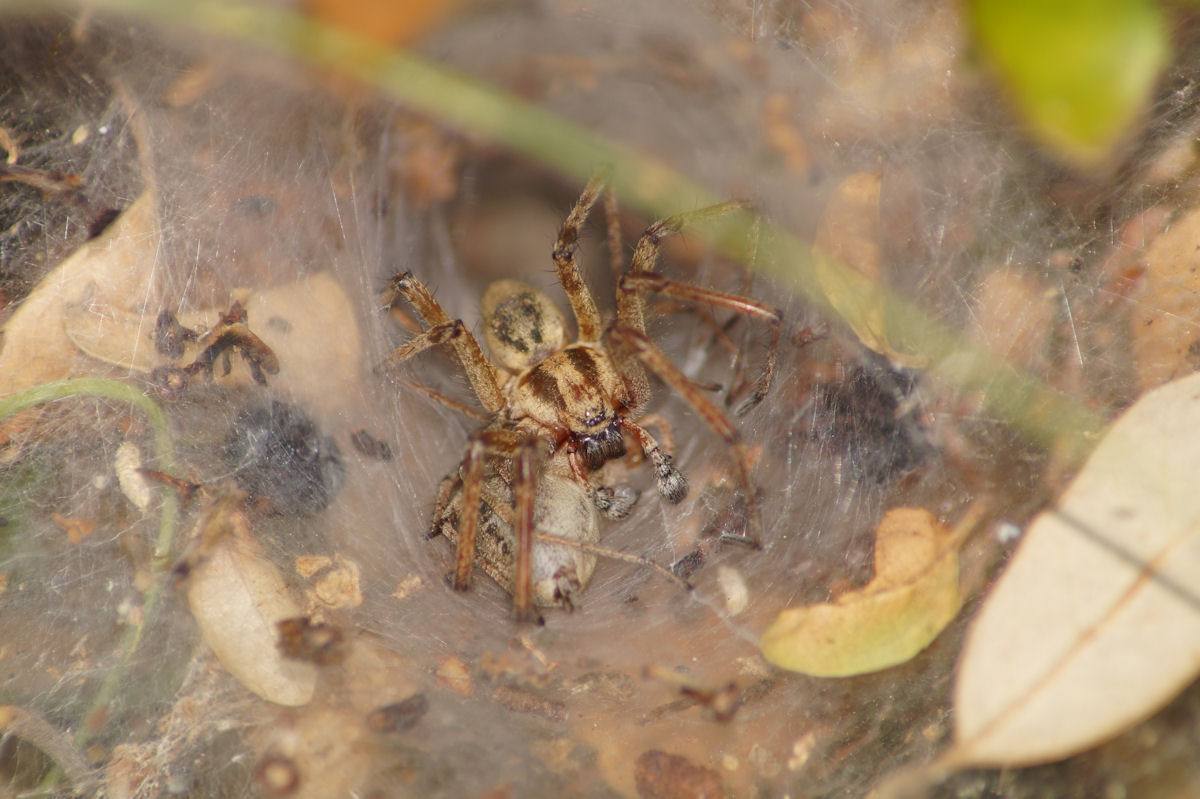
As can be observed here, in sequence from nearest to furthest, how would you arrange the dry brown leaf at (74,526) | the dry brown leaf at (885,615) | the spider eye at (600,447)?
the dry brown leaf at (885,615), the dry brown leaf at (74,526), the spider eye at (600,447)

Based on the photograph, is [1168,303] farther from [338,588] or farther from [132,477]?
[132,477]

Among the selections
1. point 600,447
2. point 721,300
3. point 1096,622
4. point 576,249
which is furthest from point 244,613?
point 1096,622

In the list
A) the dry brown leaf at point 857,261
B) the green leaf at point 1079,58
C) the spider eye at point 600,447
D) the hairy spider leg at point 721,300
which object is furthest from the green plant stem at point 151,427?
the green leaf at point 1079,58

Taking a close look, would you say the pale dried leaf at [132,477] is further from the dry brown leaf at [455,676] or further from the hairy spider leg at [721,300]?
the hairy spider leg at [721,300]

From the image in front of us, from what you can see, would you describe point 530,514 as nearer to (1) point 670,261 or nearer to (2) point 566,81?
(1) point 670,261

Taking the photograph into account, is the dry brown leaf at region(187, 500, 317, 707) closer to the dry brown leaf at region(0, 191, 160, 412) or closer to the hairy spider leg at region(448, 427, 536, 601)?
the hairy spider leg at region(448, 427, 536, 601)

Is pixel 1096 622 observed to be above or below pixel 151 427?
below

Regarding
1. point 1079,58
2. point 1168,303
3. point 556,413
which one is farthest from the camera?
point 556,413

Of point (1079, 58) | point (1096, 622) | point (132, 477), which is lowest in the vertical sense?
point (1096, 622)
